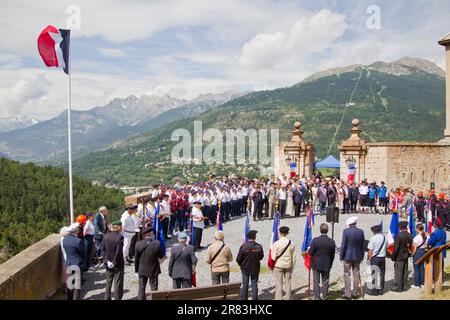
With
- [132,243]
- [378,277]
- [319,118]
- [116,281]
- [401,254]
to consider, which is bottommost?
[378,277]

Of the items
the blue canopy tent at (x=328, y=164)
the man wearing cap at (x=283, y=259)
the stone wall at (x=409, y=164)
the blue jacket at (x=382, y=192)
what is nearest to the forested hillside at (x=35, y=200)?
the blue canopy tent at (x=328, y=164)

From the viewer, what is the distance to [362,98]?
129m

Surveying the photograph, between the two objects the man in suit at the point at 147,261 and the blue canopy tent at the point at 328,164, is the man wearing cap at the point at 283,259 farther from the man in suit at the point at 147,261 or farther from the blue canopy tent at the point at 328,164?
the blue canopy tent at the point at 328,164

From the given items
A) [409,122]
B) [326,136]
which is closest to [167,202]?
[326,136]

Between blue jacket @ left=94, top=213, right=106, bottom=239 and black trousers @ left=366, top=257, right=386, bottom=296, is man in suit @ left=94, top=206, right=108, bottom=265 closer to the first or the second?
blue jacket @ left=94, top=213, right=106, bottom=239

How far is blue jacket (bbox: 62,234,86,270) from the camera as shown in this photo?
820 centimetres

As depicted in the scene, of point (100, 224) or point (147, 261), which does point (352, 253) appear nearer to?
point (147, 261)

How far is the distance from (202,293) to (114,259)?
2.06m

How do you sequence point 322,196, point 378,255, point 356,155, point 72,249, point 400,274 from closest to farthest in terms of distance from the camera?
point 72,249
point 378,255
point 400,274
point 322,196
point 356,155

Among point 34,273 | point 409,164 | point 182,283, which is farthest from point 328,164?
point 34,273

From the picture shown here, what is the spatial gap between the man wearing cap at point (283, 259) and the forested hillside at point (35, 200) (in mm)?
34374

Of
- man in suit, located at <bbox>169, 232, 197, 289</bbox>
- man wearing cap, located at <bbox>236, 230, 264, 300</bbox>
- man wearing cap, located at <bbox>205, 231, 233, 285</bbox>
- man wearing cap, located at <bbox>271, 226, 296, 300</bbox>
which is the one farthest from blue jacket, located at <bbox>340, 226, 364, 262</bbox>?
man in suit, located at <bbox>169, 232, 197, 289</bbox>

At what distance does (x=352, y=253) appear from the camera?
28.8 feet
